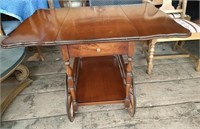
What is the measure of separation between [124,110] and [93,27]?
75 cm

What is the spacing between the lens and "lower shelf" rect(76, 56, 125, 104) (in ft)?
4.50

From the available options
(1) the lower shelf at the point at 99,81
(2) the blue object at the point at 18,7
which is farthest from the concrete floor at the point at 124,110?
(2) the blue object at the point at 18,7

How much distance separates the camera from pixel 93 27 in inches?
42.7

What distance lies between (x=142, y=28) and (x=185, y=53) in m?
1.29

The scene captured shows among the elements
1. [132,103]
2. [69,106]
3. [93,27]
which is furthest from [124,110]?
[93,27]

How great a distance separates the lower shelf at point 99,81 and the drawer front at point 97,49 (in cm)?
43

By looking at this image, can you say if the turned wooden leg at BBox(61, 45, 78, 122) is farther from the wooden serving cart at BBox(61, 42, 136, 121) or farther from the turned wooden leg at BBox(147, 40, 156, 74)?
the turned wooden leg at BBox(147, 40, 156, 74)

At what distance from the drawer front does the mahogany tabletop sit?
8 centimetres

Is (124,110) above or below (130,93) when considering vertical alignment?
below

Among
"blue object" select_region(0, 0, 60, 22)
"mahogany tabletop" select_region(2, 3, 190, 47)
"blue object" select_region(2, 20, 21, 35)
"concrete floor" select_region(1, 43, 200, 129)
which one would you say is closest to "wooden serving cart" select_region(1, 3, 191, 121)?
"mahogany tabletop" select_region(2, 3, 190, 47)

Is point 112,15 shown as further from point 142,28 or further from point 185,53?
point 185,53

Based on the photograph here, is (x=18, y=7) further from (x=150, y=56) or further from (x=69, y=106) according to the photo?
(x=150, y=56)

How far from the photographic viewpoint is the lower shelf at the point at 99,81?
137cm

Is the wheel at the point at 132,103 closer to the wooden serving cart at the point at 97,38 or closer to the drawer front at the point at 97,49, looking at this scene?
the wooden serving cart at the point at 97,38
